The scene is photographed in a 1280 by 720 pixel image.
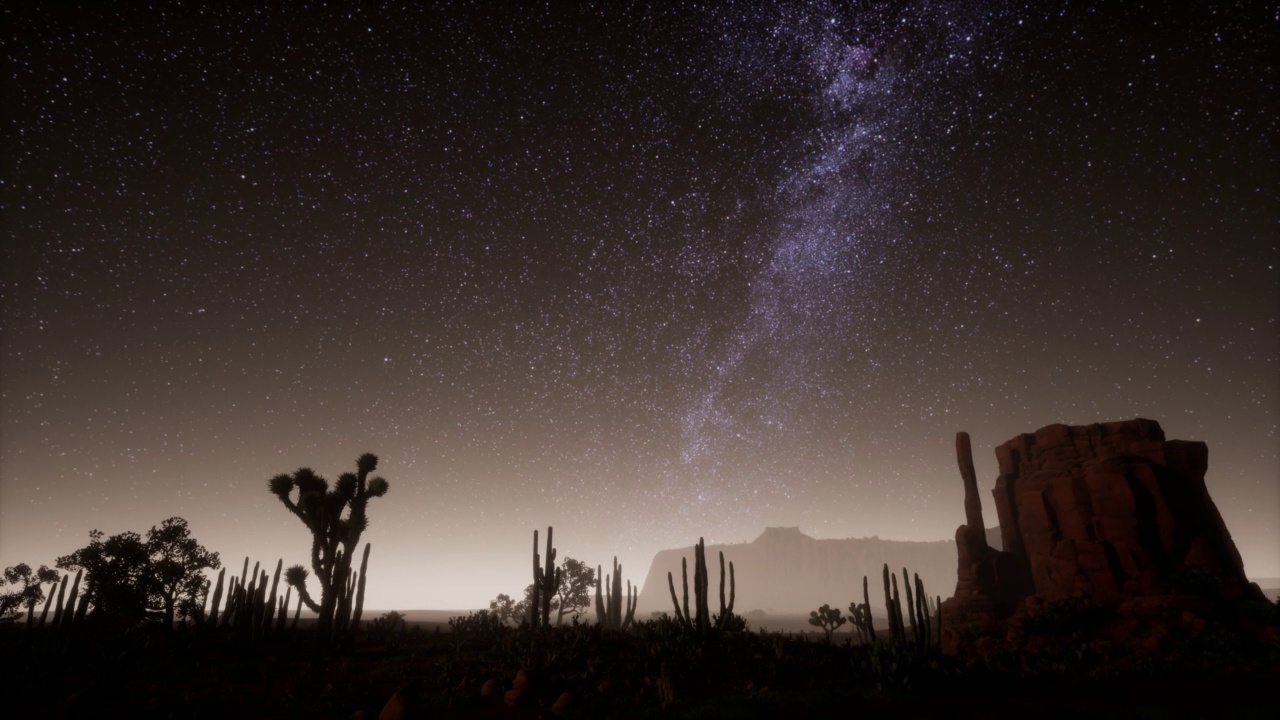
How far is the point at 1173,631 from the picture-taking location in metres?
24.2

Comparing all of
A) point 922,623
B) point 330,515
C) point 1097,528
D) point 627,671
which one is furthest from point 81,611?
point 1097,528

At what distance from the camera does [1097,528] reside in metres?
34.4

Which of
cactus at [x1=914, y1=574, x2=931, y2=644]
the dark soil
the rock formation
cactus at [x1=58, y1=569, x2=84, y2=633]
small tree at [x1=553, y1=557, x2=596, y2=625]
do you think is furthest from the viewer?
small tree at [x1=553, y1=557, x2=596, y2=625]

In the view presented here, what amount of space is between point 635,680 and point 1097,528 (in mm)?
35021

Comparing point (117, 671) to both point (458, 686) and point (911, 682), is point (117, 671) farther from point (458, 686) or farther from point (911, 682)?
point (911, 682)

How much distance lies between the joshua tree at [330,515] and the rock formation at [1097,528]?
35.3 meters

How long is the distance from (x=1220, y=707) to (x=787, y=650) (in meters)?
9.88

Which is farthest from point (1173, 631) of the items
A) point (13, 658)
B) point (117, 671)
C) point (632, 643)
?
point (13, 658)

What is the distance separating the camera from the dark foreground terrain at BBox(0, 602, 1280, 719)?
1238cm

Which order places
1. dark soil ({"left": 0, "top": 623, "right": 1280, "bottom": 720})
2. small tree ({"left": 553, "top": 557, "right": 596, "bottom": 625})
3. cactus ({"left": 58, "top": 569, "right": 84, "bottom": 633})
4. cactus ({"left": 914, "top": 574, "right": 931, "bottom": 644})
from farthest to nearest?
small tree ({"left": 553, "top": 557, "right": 596, "bottom": 625}) → cactus ({"left": 58, "top": 569, "right": 84, "bottom": 633}) → cactus ({"left": 914, "top": 574, "right": 931, "bottom": 644}) → dark soil ({"left": 0, "top": 623, "right": 1280, "bottom": 720})

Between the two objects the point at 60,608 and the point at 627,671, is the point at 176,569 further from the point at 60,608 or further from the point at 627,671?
the point at 627,671

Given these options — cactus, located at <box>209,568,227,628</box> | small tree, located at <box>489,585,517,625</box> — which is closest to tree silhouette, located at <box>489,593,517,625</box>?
small tree, located at <box>489,585,517,625</box>

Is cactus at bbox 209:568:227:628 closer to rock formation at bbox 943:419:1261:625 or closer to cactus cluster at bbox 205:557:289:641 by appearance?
cactus cluster at bbox 205:557:289:641

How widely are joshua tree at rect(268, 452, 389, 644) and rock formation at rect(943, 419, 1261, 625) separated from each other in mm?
35315
